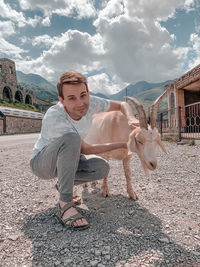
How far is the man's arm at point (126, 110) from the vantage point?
7.93 ft

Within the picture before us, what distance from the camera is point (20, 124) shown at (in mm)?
29641

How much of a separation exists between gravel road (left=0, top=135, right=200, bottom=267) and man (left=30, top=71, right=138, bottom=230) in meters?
0.26

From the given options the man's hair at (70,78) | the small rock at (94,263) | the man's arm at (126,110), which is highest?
the man's hair at (70,78)

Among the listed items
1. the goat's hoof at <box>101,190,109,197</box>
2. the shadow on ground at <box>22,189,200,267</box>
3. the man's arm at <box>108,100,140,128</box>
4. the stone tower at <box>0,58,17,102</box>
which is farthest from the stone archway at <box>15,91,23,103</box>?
the shadow on ground at <box>22,189,200,267</box>

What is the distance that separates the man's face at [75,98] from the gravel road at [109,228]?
1326mm

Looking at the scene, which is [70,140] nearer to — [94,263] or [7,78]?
[94,263]

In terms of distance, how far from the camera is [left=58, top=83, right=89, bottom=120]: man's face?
2117mm

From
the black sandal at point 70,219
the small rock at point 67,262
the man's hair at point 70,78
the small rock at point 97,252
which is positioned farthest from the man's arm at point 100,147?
the small rock at point 67,262

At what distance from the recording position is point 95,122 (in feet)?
11.6

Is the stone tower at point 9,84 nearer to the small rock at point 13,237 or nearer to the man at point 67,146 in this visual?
the man at point 67,146

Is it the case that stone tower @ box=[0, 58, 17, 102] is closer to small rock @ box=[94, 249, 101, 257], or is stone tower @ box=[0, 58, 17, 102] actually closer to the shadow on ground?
the shadow on ground

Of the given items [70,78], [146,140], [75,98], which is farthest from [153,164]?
[70,78]

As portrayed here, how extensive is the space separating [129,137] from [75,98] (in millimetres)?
765

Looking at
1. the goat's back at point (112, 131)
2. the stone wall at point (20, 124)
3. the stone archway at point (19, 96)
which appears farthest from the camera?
the stone archway at point (19, 96)
